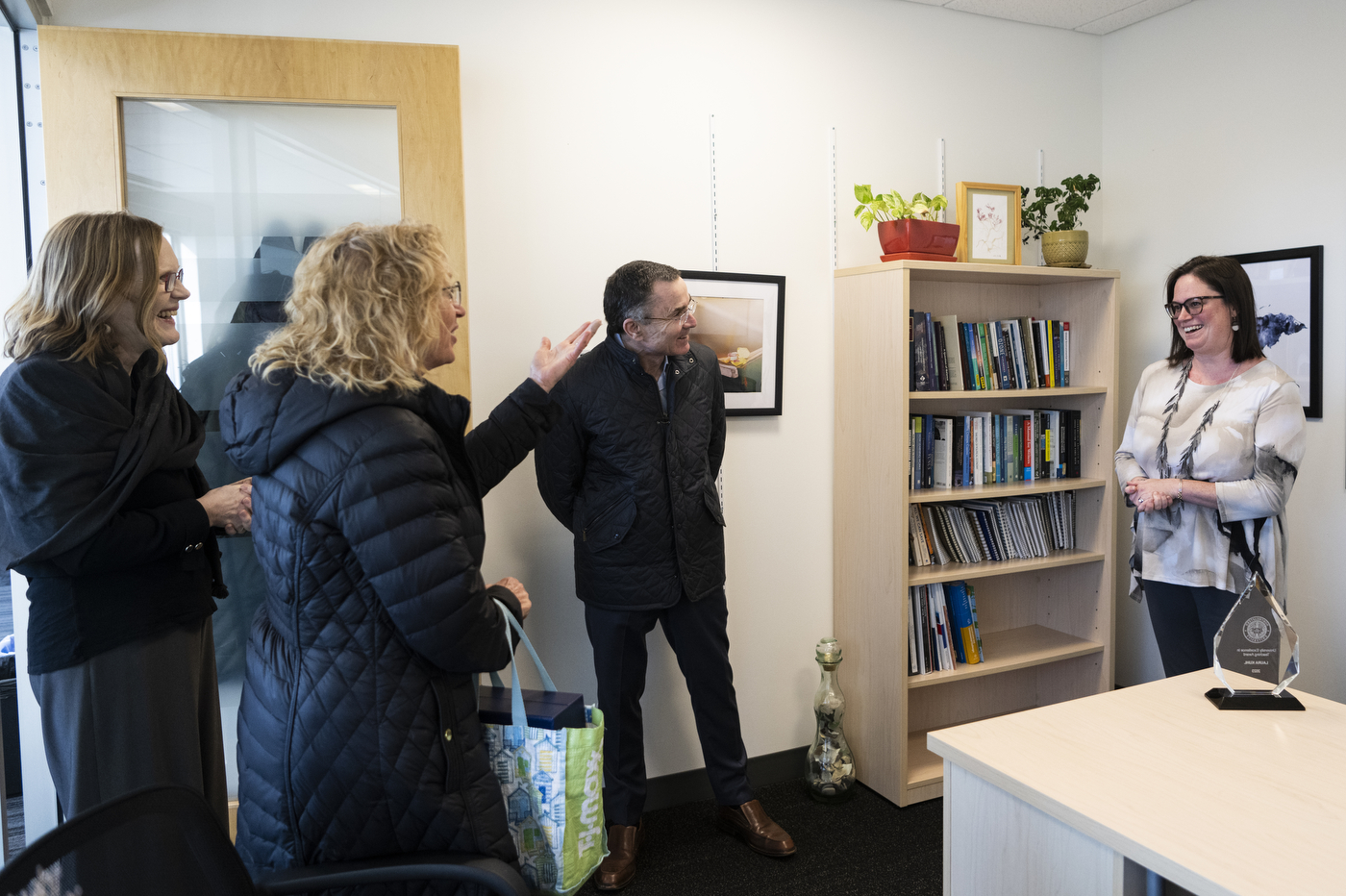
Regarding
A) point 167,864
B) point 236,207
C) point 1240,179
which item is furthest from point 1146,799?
point 1240,179

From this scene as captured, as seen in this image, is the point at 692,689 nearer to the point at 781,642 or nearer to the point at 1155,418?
the point at 781,642

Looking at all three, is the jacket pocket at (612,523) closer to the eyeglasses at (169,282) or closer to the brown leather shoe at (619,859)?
the brown leather shoe at (619,859)

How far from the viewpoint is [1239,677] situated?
5.94ft

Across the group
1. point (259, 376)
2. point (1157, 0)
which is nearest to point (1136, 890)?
point (259, 376)

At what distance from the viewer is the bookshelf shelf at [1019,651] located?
10.3 ft

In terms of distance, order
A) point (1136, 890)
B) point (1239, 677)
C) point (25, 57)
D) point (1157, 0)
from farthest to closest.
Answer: point (1157, 0), point (25, 57), point (1239, 677), point (1136, 890)

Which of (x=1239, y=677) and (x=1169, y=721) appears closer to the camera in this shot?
(x=1169, y=721)

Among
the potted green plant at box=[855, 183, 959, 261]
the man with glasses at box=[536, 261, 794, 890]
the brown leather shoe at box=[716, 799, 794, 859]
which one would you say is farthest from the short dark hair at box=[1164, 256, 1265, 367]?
the brown leather shoe at box=[716, 799, 794, 859]

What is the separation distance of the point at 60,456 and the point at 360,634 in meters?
0.75

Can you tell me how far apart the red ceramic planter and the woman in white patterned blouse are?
0.71 metres

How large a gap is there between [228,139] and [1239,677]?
8.85 feet

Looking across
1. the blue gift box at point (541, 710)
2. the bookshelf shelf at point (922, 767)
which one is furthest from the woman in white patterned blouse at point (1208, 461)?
the blue gift box at point (541, 710)

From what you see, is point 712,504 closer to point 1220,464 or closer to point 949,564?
point 949,564

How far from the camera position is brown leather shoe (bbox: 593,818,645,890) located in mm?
2516
